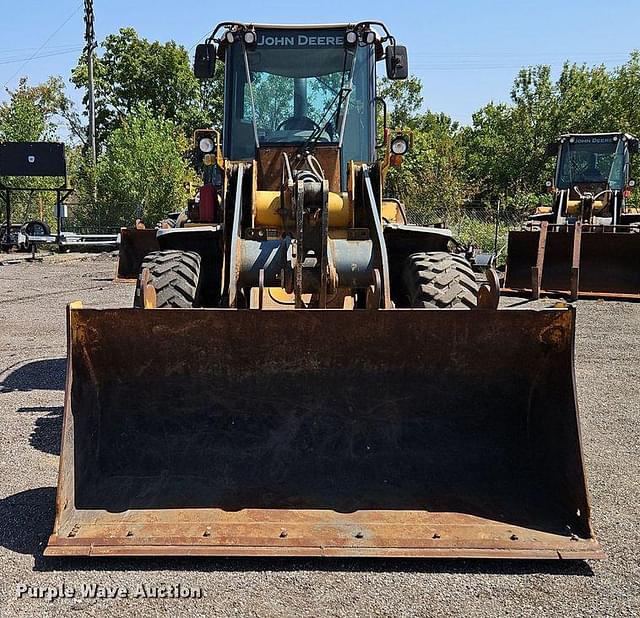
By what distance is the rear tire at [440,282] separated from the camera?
4754 mm

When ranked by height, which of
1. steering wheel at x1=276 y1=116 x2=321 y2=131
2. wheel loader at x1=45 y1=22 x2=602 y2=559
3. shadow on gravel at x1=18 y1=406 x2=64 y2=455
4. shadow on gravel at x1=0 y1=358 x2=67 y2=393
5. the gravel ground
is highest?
steering wheel at x1=276 y1=116 x2=321 y2=131

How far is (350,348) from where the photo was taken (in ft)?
12.5

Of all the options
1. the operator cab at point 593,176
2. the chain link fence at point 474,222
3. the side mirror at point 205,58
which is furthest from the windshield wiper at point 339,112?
the chain link fence at point 474,222

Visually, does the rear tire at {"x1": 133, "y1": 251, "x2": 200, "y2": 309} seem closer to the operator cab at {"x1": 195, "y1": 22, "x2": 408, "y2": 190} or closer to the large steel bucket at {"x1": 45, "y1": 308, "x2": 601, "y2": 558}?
the large steel bucket at {"x1": 45, "y1": 308, "x2": 601, "y2": 558}

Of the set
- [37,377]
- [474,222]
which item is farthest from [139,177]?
[37,377]

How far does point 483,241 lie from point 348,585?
1683 centimetres

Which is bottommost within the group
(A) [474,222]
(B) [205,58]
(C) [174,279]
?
(A) [474,222]

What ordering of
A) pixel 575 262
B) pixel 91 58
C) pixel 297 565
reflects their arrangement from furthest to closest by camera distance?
1. pixel 91 58
2. pixel 575 262
3. pixel 297 565

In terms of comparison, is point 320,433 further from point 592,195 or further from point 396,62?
point 592,195

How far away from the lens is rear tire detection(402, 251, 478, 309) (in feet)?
15.6

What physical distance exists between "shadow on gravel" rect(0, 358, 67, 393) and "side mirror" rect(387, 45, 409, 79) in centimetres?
365

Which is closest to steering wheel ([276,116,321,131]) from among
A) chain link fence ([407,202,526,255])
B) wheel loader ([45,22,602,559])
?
wheel loader ([45,22,602,559])

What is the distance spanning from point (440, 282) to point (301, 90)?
6.77ft

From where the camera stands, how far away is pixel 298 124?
5.85m
